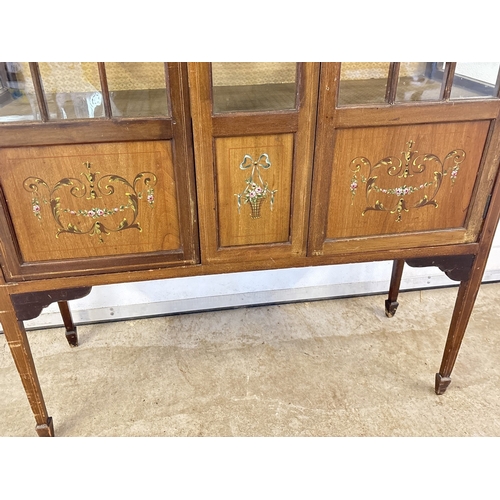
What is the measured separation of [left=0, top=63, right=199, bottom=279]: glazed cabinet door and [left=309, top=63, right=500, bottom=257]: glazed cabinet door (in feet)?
1.06

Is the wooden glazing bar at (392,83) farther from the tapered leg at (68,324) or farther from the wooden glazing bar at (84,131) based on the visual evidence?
the tapered leg at (68,324)

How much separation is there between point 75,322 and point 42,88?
113 cm

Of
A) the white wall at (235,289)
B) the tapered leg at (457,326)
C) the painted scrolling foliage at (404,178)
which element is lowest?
the white wall at (235,289)

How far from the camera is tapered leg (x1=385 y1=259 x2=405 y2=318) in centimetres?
177

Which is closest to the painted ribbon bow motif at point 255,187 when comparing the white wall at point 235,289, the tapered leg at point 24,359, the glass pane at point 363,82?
the glass pane at point 363,82

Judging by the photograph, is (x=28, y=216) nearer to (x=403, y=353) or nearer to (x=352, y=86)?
(x=352, y=86)

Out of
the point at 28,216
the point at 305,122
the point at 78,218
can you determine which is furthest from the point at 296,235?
the point at 28,216

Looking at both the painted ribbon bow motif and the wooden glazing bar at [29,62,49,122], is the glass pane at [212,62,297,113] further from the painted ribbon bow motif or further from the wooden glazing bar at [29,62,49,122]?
the wooden glazing bar at [29,62,49,122]

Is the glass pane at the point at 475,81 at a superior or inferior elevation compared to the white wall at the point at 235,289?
superior

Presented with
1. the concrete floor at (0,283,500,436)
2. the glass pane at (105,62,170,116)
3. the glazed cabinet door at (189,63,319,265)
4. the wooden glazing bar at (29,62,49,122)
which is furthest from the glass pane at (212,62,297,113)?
the concrete floor at (0,283,500,436)

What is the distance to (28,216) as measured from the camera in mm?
984

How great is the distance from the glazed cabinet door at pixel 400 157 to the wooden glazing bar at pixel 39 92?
0.56m

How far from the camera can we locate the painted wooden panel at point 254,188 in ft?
3.24

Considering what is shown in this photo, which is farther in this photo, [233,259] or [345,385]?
[345,385]
